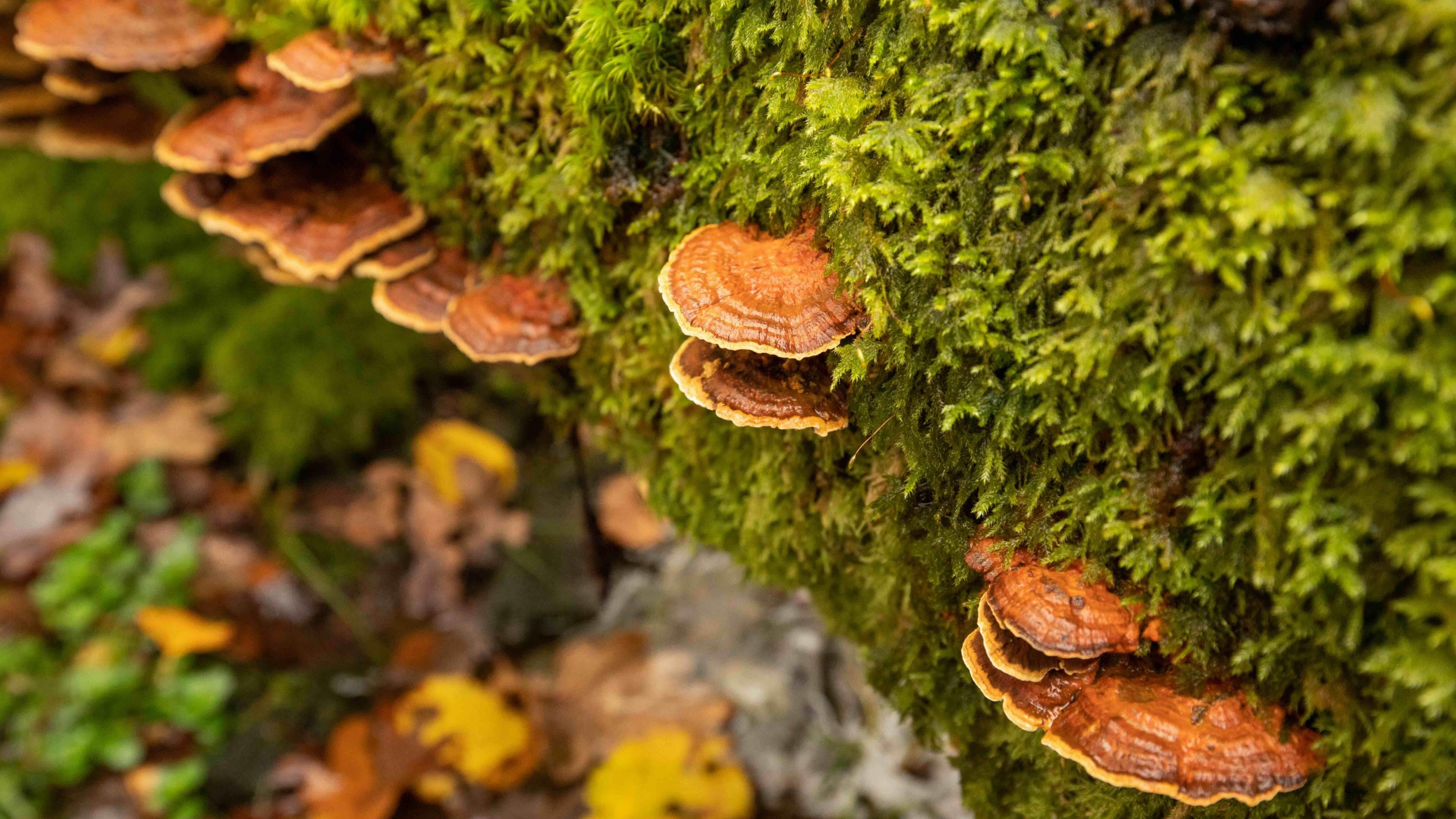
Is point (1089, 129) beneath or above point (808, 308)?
above

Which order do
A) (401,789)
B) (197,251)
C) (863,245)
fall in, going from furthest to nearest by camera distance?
1. (197,251)
2. (401,789)
3. (863,245)

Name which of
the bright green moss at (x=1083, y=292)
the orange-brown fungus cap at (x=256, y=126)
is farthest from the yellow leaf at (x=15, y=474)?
the bright green moss at (x=1083, y=292)

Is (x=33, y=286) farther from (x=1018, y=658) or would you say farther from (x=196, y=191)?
(x=1018, y=658)

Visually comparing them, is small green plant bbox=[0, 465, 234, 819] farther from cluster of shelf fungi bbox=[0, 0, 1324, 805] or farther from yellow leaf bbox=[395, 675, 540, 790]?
cluster of shelf fungi bbox=[0, 0, 1324, 805]

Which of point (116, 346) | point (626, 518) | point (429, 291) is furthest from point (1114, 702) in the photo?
point (116, 346)

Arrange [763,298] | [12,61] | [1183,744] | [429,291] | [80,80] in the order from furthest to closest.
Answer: [12,61], [80,80], [429,291], [763,298], [1183,744]

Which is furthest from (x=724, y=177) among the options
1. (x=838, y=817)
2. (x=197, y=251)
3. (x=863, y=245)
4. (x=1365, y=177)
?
(x=197, y=251)

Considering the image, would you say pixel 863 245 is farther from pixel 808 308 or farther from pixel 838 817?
pixel 838 817
